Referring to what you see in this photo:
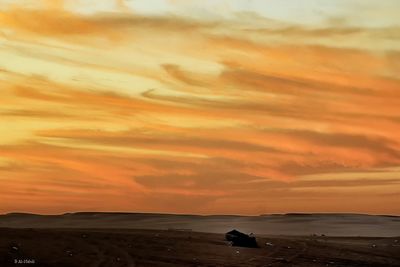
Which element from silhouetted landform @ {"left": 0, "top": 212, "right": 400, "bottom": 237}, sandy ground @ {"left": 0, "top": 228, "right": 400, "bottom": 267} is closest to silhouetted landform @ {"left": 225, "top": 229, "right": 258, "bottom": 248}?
sandy ground @ {"left": 0, "top": 228, "right": 400, "bottom": 267}

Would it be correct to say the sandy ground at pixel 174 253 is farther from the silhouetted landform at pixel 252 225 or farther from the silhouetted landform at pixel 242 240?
the silhouetted landform at pixel 252 225

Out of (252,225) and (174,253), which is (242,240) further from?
(252,225)

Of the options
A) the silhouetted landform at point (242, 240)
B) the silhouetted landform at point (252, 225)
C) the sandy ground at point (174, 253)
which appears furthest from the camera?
the silhouetted landform at point (252, 225)

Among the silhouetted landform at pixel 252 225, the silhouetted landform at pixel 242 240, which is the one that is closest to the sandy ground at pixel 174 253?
the silhouetted landform at pixel 242 240

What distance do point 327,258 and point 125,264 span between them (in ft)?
59.6

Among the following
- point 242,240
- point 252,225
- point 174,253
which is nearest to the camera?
point 174,253

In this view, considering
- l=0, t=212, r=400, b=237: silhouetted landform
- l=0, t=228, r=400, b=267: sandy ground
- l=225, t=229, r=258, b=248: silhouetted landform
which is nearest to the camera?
l=0, t=228, r=400, b=267: sandy ground

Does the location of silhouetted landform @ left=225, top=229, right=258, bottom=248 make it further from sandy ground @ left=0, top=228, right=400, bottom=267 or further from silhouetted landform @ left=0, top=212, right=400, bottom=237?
silhouetted landform @ left=0, top=212, right=400, bottom=237

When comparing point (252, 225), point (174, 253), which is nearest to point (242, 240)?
point (174, 253)

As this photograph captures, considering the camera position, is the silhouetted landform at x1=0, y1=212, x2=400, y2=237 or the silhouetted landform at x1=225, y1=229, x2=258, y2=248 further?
the silhouetted landform at x1=0, y1=212, x2=400, y2=237

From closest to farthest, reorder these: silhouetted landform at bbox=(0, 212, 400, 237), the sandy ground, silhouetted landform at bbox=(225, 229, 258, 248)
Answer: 1. the sandy ground
2. silhouetted landform at bbox=(225, 229, 258, 248)
3. silhouetted landform at bbox=(0, 212, 400, 237)

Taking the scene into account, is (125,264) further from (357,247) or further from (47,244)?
(357,247)

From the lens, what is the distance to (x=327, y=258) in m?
53.0

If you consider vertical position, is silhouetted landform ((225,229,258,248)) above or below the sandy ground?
above
